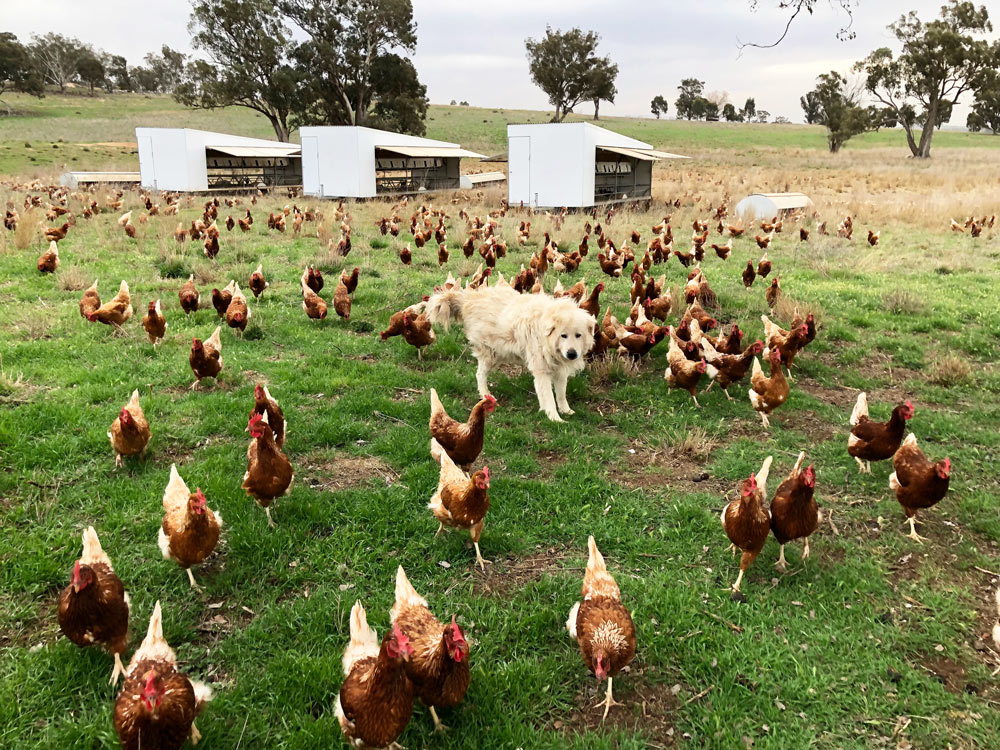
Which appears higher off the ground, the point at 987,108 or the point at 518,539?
the point at 987,108

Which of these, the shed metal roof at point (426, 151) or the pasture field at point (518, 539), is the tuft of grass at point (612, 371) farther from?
the shed metal roof at point (426, 151)

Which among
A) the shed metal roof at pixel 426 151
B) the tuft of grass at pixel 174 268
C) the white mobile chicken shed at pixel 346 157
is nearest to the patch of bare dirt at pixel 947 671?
the tuft of grass at pixel 174 268

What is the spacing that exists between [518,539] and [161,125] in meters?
66.8

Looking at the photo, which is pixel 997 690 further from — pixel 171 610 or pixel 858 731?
pixel 171 610

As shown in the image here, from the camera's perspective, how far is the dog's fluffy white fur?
5973 mm

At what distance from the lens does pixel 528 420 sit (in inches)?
246

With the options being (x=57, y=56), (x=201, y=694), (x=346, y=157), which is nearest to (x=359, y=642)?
(x=201, y=694)

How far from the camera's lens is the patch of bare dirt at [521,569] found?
12.8 feet

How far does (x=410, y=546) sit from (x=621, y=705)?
173cm

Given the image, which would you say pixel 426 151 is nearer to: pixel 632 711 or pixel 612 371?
pixel 612 371

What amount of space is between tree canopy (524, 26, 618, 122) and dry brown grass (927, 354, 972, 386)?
55.4 m

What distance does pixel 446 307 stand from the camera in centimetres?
699

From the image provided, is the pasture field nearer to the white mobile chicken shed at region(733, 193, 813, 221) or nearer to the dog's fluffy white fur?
the dog's fluffy white fur

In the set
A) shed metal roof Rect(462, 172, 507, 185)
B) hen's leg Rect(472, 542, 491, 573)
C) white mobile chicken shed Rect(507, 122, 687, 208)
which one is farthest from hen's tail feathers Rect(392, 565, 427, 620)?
shed metal roof Rect(462, 172, 507, 185)
